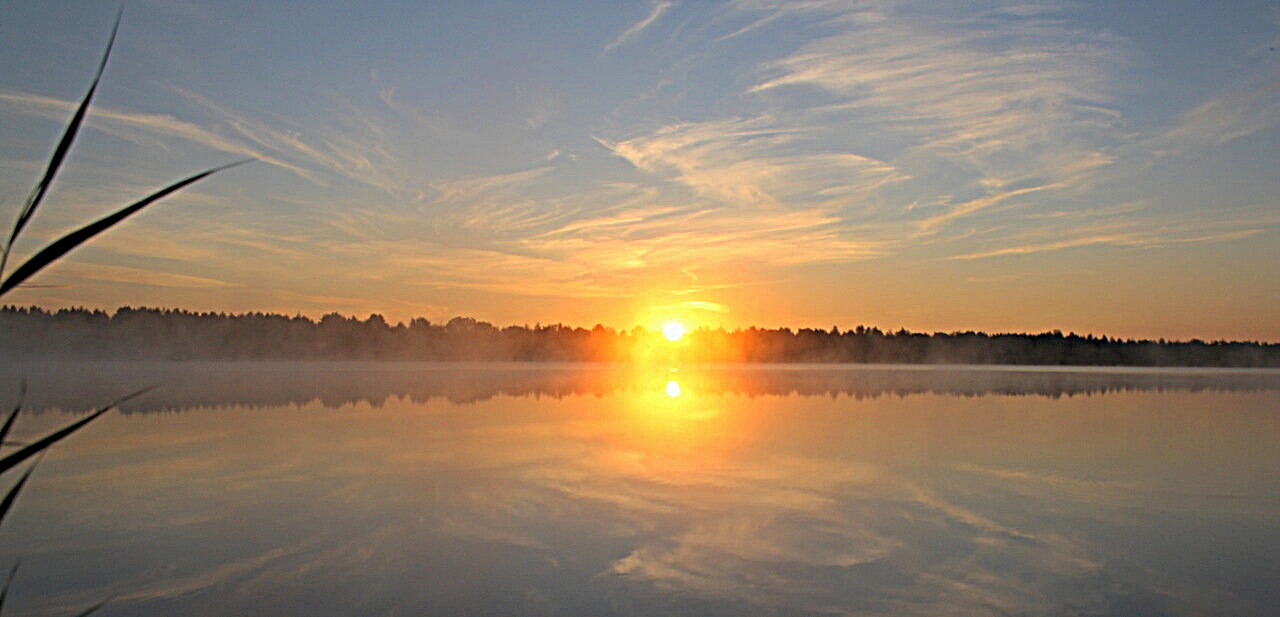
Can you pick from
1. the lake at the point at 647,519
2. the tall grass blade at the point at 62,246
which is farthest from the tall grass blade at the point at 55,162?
the lake at the point at 647,519

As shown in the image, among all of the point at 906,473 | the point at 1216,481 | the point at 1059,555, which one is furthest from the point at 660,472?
the point at 1216,481

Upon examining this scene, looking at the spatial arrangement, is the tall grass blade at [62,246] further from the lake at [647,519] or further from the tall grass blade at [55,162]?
the lake at [647,519]

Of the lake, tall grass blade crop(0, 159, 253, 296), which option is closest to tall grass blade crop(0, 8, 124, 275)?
tall grass blade crop(0, 159, 253, 296)

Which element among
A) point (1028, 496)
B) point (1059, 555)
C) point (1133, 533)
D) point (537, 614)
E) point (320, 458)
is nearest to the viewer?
point (537, 614)

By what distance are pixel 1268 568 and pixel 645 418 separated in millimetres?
13011

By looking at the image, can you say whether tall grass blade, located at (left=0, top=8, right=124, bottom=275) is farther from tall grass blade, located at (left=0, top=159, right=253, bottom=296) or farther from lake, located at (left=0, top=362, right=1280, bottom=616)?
lake, located at (left=0, top=362, right=1280, bottom=616)

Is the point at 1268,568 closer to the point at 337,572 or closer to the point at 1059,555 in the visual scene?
the point at 1059,555

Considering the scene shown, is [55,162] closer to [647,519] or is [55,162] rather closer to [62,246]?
[62,246]

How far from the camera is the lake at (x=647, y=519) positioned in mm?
6062

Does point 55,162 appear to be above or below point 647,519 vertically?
above

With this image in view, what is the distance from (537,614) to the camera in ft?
18.6

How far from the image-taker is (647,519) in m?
8.40

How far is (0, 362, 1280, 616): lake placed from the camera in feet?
19.9

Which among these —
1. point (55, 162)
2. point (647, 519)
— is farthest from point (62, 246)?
point (647, 519)
